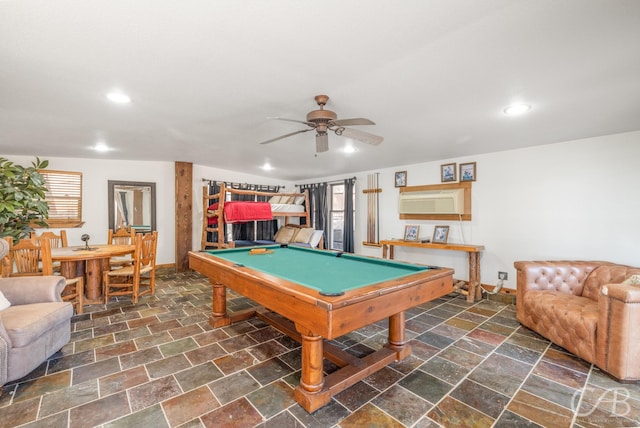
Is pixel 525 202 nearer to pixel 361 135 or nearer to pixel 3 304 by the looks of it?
pixel 361 135

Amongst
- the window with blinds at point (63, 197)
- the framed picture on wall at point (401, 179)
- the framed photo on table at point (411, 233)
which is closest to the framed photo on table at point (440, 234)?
the framed photo on table at point (411, 233)

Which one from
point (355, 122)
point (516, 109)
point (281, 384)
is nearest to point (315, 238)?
point (355, 122)

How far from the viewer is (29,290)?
245 centimetres

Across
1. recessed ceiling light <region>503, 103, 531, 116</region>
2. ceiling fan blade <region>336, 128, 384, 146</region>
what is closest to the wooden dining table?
ceiling fan blade <region>336, 128, 384, 146</region>

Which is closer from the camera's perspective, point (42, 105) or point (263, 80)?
point (263, 80)

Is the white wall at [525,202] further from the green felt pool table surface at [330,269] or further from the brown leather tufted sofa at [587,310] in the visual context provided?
the green felt pool table surface at [330,269]

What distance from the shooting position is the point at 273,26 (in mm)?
1567

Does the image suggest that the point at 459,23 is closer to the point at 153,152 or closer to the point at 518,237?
the point at 518,237

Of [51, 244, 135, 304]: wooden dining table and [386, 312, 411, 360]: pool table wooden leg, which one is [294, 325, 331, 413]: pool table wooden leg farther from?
[51, 244, 135, 304]: wooden dining table

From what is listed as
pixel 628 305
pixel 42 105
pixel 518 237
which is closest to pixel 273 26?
pixel 42 105

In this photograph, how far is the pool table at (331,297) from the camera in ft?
5.09

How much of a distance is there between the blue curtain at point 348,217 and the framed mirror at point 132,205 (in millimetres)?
4027

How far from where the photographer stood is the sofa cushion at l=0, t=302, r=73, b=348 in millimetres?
1939

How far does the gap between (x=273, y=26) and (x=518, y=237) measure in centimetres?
422
